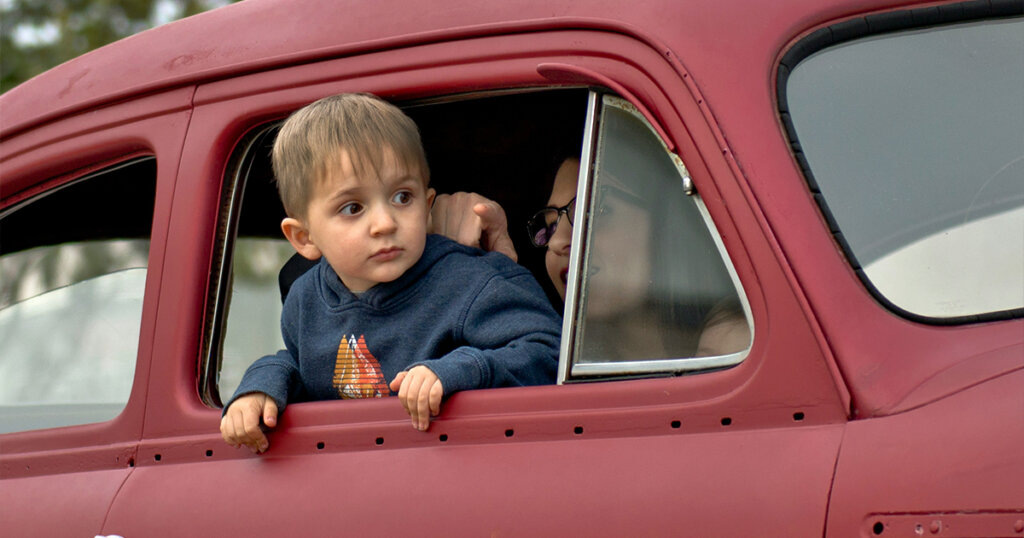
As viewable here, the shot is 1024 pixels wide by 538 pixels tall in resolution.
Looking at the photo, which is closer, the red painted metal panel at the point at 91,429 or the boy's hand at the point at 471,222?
→ the red painted metal panel at the point at 91,429

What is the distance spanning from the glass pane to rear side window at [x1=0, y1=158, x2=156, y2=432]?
44.6 inches

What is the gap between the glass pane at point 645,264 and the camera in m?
1.83

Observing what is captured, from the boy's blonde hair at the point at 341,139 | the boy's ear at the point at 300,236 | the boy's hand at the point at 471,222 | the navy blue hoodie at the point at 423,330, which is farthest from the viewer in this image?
the boy's hand at the point at 471,222

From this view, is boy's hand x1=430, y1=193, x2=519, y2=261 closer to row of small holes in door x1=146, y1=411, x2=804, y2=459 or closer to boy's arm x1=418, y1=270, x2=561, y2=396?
boy's arm x1=418, y1=270, x2=561, y2=396

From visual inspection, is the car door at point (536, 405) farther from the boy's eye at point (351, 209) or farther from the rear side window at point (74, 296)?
the rear side window at point (74, 296)

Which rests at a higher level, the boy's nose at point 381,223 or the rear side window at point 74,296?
the rear side window at point 74,296

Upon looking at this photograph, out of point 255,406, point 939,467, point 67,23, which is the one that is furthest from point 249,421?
point 67,23

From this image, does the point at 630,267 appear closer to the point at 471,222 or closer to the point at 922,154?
the point at 922,154

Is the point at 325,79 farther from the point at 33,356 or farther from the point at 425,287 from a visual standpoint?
the point at 33,356

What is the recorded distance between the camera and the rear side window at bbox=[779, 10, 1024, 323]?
1.68 metres

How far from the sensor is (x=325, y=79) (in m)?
2.25

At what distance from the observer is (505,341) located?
2.10 m

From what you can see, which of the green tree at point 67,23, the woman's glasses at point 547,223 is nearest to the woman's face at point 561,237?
the woman's glasses at point 547,223

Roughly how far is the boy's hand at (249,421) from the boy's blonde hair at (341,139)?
1.40 feet
